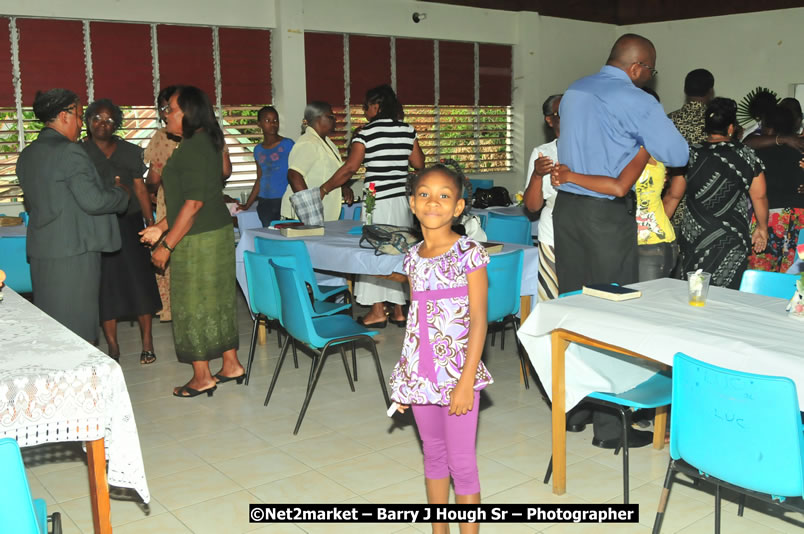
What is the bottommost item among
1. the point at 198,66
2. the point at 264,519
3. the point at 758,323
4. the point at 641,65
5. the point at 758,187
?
the point at 264,519

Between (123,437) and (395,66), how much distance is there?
8458 millimetres

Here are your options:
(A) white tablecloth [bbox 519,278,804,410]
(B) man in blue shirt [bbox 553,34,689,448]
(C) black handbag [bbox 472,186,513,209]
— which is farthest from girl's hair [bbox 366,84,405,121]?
(A) white tablecloth [bbox 519,278,804,410]

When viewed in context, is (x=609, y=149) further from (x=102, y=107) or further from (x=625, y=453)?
(x=102, y=107)

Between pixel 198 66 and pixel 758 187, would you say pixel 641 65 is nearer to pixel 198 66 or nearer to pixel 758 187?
pixel 758 187

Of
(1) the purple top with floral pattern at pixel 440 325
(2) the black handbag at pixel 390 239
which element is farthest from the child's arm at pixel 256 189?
(1) the purple top with floral pattern at pixel 440 325

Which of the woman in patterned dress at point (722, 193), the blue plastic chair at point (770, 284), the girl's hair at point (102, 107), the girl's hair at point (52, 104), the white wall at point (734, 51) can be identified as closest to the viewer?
the blue plastic chair at point (770, 284)

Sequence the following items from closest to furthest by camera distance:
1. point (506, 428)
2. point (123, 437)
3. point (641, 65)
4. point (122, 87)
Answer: point (123, 437)
point (641, 65)
point (506, 428)
point (122, 87)

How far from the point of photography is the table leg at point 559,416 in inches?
119

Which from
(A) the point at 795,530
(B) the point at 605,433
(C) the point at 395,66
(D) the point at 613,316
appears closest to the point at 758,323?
(D) the point at 613,316

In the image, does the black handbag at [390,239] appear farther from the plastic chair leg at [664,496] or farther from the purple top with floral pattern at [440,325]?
the plastic chair leg at [664,496]

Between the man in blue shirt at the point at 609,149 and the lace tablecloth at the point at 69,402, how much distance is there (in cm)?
205

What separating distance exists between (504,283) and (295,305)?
3.85ft

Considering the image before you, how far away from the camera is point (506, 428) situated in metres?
3.98

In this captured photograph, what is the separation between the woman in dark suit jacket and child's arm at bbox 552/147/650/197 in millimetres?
2287
